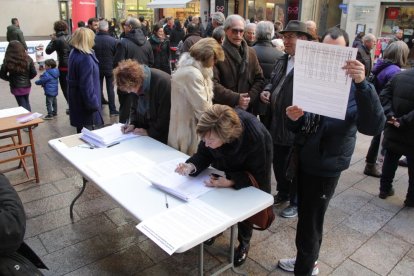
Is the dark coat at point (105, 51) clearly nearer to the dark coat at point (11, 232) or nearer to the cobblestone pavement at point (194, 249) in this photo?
the cobblestone pavement at point (194, 249)

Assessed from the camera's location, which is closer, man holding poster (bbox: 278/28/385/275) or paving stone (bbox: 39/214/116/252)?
man holding poster (bbox: 278/28/385/275)

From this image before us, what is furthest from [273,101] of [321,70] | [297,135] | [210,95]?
[321,70]

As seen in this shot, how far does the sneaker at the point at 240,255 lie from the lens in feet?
8.90

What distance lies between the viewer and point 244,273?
258 cm

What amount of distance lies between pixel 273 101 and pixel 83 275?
2086 mm

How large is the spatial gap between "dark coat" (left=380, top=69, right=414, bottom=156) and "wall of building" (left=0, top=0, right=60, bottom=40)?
2161 centimetres

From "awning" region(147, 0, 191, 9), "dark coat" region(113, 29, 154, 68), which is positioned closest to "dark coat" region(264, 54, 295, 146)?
"dark coat" region(113, 29, 154, 68)

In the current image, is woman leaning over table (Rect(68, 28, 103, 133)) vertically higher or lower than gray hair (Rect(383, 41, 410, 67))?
lower

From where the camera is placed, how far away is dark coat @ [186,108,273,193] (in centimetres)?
221

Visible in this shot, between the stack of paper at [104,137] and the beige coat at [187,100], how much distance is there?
1.41 ft

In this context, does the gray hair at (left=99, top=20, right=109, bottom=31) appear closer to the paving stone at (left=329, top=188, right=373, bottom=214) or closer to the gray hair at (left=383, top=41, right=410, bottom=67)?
the gray hair at (left=383, top=41, right=410, bottom=67)

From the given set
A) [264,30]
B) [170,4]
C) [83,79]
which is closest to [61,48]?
[83,79]

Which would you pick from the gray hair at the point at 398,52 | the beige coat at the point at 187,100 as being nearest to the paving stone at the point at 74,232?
the beige coat at the point at 187,100

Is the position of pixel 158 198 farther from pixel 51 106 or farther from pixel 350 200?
pixel 51 106
